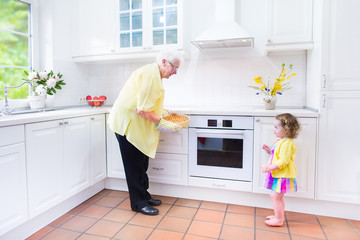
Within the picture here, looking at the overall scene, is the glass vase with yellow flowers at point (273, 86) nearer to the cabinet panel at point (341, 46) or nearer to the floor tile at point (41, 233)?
the cabinet panel at point (341, 46)

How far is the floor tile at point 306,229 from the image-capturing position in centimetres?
Result: 196

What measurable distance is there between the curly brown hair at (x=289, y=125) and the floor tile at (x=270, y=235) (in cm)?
72

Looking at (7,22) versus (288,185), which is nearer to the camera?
(288,185)

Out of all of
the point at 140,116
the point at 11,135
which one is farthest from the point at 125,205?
the point at 11,135

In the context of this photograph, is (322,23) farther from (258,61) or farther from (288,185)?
(288,185)

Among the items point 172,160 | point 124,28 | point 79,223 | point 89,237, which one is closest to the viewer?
point 89,237

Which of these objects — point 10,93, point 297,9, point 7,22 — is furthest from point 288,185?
point 7,22

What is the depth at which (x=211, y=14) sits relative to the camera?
290 cm

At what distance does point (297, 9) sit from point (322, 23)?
0.38 metres

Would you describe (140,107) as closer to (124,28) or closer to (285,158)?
(285,158)

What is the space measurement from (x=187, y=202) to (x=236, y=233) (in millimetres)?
664

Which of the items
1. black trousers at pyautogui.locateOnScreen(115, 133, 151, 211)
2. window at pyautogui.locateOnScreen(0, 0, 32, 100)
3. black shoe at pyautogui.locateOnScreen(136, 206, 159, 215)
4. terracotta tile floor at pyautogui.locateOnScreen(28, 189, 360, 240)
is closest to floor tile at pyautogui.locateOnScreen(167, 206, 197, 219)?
terracotta tile floor at pyautogui.locateOnScreen(28, 189, 360, 240)

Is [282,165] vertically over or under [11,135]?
under

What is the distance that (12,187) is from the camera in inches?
66.9
